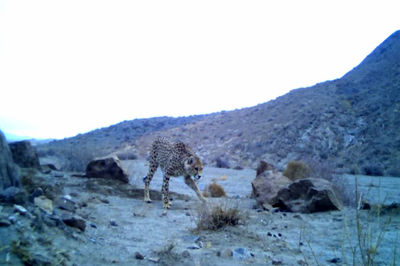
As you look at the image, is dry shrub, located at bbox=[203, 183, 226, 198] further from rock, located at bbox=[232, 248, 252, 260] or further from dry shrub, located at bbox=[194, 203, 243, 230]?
rock, located at bbox=[232, 248, 252, 260]

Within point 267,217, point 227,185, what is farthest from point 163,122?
point 267,217

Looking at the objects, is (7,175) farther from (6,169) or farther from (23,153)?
(23,153)

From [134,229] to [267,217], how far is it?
2945mm

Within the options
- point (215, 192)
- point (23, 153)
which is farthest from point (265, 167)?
point (23, 153)

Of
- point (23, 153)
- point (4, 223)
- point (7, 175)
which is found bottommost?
point (4, 223)

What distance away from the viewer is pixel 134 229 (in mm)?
5867

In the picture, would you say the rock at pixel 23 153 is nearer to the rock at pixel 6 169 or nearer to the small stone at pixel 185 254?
the rock at pixel 6 169

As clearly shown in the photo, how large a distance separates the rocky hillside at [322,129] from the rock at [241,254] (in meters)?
13.1

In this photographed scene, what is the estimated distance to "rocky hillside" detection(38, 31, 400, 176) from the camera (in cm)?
2138

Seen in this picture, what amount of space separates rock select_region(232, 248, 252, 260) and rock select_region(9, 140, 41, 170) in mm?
6627

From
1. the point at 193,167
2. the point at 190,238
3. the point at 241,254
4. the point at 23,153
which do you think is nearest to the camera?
the point at 241,254

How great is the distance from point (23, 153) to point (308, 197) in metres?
7.34

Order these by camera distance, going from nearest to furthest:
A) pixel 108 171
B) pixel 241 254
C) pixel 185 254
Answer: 1. pixel 185 254
2. pixel 241 254
3. pixel 108 171

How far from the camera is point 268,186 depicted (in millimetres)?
9211
